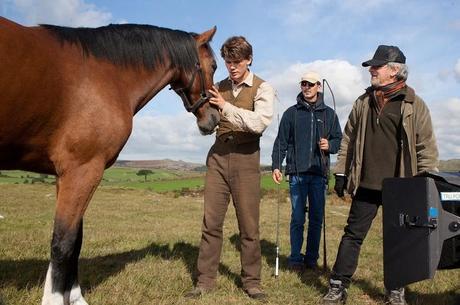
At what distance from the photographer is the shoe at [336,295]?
4152mm

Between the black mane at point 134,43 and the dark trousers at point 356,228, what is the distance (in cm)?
220

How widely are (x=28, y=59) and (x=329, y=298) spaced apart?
3476mm

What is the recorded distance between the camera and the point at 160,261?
562 centimetres

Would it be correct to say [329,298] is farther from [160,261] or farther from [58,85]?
[58,85]

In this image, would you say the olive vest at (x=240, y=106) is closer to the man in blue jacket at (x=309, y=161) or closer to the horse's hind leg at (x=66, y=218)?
the horse's hind leg at (x=66, y=218)

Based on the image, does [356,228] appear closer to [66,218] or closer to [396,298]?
[396,298]

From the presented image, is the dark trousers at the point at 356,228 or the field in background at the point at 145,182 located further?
the field in background at the point at 145,182

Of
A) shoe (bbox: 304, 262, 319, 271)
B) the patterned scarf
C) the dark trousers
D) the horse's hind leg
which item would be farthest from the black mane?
shoe (bbox: 304, 262, 319, 271)

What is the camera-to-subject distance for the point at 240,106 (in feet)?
14.1

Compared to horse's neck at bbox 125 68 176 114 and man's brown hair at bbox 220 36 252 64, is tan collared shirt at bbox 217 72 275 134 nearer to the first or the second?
man's brown hair at bbox 220 36 252 64

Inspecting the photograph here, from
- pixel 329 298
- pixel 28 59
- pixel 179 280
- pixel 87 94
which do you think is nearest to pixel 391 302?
pixel 329 298

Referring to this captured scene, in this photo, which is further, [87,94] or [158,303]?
[158,303]

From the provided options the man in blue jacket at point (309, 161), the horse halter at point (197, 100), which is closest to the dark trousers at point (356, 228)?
the man in blue jacket at point (309, 161)

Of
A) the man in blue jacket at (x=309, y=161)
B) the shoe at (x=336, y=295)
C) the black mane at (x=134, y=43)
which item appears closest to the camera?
the black mane at (x=134, y=43)
